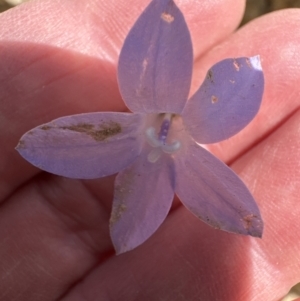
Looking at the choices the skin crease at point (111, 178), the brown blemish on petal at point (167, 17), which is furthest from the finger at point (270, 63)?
the brown blemish on petal at point (167, 17)

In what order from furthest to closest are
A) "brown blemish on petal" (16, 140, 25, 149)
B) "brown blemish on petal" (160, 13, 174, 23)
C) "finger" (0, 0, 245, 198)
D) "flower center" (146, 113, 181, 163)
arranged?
1. "finger" (0, 0, 245, 198)
2. "flower center" (146, 113, 181, 163)
3. "brown blemish on petal" (16, 140, 25, 149)
4. "brown blemish on petal" (160, 13, 174, 23)

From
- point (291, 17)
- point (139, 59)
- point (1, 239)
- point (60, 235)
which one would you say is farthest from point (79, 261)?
point (291, 17)

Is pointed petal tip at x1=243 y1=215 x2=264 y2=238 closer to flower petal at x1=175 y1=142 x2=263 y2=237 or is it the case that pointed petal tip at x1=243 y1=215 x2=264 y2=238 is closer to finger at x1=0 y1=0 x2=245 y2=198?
flower petal at x1=175 y1=142 x2=263 y2=237

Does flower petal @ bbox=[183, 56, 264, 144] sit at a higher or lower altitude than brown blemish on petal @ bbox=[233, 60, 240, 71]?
lower

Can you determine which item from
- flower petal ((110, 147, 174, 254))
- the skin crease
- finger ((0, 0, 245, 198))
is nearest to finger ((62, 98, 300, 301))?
the skin crease

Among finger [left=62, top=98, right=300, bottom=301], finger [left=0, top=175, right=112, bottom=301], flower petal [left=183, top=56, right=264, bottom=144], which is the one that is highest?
flower petal [left=183, top=56, right=264, bottom=144]

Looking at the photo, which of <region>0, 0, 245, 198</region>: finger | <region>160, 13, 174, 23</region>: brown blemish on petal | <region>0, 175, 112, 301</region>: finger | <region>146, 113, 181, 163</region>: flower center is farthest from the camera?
<region>0, 175, 112, 301</region>: finger

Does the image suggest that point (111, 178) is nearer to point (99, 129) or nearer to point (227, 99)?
point (99, 129)
